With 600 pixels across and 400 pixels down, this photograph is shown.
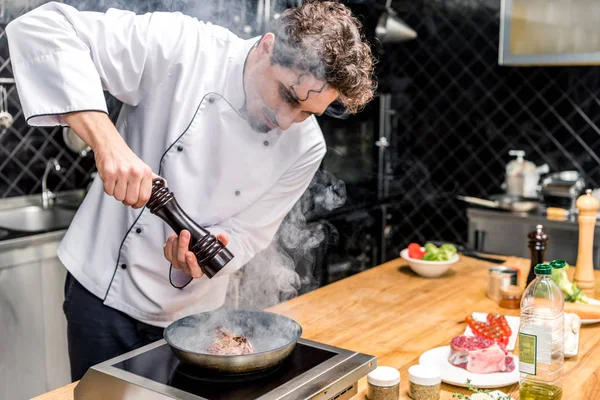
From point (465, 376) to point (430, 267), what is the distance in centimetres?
94

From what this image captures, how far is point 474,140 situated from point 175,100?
340 centimetres

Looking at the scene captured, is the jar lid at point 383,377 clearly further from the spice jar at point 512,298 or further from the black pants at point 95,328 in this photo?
the spice jar at point 512,298

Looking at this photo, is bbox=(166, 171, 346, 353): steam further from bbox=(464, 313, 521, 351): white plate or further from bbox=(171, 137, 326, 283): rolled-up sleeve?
bbox=(464, 313, 521, 351): white plate

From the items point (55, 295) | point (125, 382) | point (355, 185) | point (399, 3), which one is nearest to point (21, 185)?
point (55, 295)

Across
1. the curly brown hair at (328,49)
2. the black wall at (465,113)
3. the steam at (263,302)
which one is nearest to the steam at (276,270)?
the steam at (263,302)

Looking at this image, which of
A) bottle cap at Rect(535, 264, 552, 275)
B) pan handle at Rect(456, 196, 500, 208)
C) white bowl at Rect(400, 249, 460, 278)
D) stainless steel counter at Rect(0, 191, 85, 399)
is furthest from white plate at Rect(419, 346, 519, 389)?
pan handle at Rect(456, 196, 500, 208)

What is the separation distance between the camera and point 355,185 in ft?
14.7

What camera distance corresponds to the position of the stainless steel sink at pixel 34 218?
3.33m

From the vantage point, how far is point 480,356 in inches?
62.6

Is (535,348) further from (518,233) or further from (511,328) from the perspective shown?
(518,233)

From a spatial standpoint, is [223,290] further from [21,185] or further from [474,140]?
[474,140]

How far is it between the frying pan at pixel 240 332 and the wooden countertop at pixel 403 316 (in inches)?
9.9

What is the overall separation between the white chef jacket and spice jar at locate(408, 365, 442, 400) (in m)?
0.68

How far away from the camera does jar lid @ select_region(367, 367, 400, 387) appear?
1.42m
